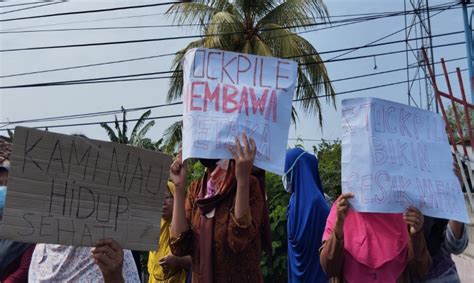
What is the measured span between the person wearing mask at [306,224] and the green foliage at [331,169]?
349 centimetres

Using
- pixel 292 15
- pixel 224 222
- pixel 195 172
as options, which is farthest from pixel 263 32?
pixel 224 222

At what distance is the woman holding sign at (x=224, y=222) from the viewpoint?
2947 mm

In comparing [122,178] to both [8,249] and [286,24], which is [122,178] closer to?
[8,249]

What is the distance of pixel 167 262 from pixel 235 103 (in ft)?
4.18

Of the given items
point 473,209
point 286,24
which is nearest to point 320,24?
point 286,24

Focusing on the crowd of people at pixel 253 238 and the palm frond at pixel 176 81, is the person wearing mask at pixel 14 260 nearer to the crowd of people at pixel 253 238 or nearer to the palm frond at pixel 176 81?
the crowd of people at pixel 253 238

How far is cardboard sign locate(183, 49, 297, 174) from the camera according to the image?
9.75ft

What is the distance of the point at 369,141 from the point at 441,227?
2.23 ft

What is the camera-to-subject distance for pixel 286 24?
1566 cm

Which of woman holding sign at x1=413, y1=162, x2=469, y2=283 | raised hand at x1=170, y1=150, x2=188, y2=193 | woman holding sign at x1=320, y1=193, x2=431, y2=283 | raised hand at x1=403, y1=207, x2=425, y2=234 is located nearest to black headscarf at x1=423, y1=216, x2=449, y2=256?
woman holding sign at x1=413, y1=162, x2=469, y2=283

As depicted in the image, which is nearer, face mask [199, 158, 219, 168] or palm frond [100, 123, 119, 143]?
face mask [199, 158, 219, 168]

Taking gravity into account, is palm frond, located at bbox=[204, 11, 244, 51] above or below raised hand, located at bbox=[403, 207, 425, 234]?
above

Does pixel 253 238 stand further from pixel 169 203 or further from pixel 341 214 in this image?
pixel 169 203

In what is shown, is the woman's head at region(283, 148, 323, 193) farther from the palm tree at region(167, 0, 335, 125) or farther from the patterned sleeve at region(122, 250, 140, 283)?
the palm tree at region(167, 0, 335, 125)
